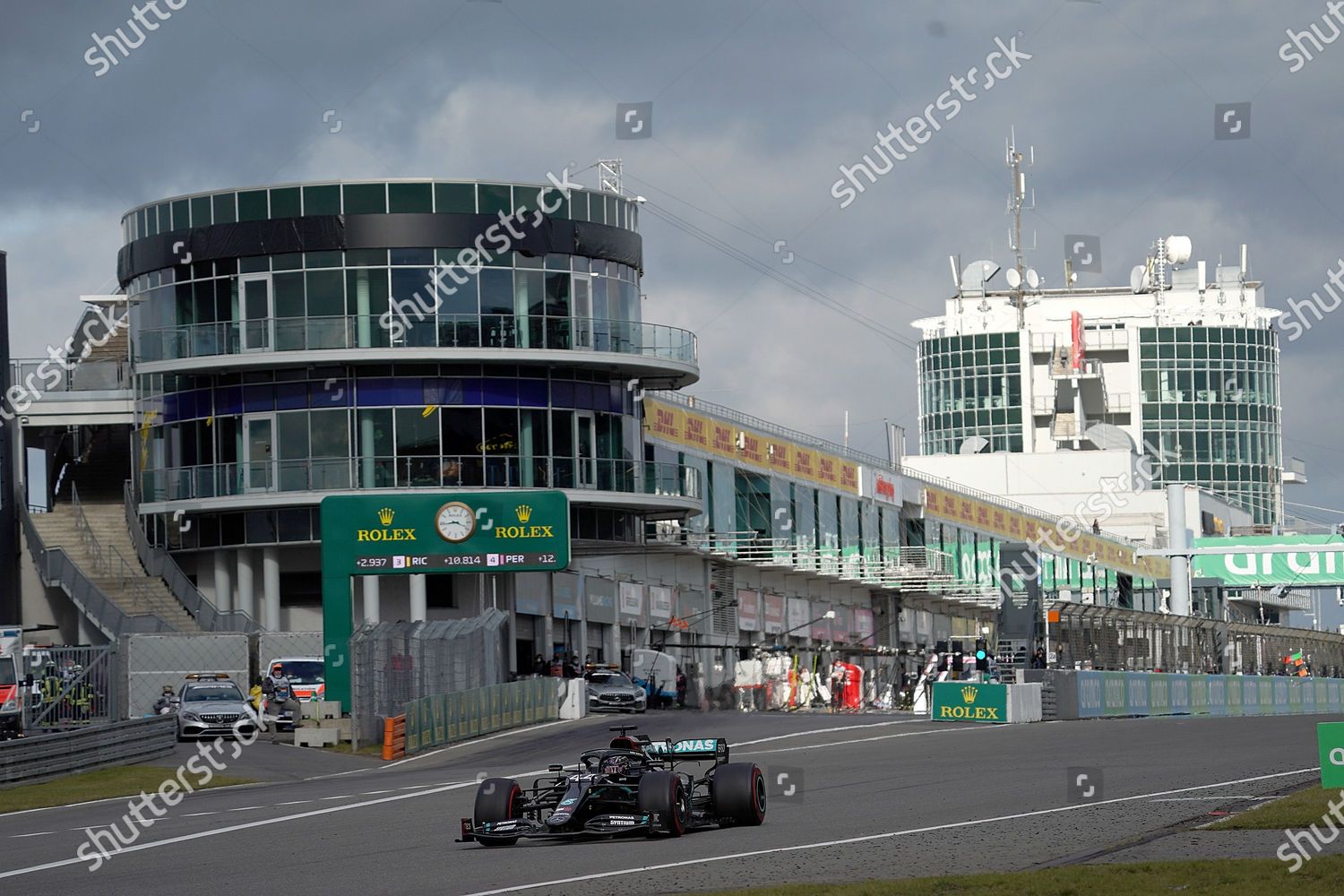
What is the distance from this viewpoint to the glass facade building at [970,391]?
5748 inches

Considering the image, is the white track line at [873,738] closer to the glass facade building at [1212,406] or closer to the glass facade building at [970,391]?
the glass facade building at [970,391]

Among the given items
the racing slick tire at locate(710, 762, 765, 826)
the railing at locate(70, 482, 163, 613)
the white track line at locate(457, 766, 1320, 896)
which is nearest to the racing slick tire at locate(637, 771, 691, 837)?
the racing slick tire at locate(710, 762, 765, 826)

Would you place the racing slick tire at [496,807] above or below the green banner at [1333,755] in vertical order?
below

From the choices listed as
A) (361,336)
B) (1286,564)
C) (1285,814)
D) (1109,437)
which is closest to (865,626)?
(1286,564)

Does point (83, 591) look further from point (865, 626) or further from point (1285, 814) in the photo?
point (1285, 814)

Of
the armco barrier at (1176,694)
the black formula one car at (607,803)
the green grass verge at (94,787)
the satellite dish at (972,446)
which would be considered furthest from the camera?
the satellite dish at (972,446)

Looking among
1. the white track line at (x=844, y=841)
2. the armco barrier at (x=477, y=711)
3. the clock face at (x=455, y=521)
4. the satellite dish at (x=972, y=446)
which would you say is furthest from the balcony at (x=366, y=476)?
the satellite dish at (x=972, y=446)

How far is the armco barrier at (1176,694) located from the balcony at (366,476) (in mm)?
17662

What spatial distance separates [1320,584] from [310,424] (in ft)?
→ 179

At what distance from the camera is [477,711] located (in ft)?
126

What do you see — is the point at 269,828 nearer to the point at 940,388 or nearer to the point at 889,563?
the point at 889,563

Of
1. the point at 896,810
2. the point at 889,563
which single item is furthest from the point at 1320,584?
the point at 896,810

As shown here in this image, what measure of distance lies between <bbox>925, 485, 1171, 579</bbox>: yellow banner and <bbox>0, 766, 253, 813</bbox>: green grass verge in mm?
61372

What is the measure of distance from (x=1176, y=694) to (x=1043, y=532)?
55682mm
